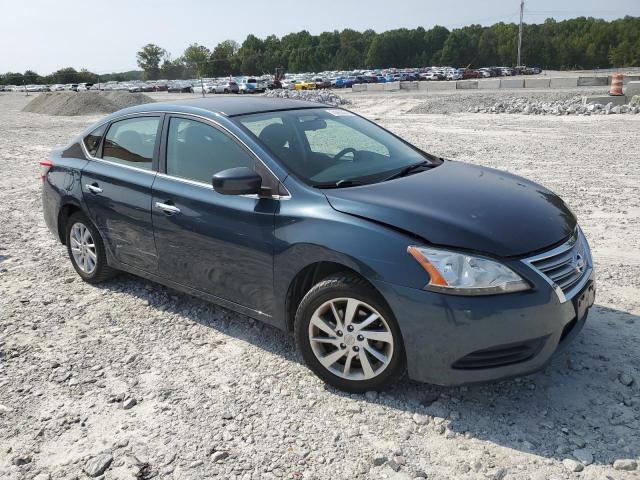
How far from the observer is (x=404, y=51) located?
149875 mm

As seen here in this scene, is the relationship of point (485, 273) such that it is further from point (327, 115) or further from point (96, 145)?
point (96, 145)

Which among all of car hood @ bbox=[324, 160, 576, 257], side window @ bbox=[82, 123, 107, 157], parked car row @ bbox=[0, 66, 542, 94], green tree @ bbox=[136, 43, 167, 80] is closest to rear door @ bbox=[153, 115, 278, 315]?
car hood @ bbox=[324, 160, 576, 257]

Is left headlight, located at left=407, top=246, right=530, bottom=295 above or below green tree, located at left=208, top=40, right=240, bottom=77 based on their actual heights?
below

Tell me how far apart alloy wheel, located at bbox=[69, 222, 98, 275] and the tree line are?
393ft

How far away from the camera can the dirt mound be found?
30.5m

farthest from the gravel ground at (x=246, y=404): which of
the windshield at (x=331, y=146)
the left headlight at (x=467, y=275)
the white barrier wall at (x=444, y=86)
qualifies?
the white barrier wall at (x=444, y=86)

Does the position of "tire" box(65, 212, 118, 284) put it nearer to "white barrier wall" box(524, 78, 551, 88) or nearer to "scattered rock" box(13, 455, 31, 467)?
"scattered rock" box(13, 455, 31, 467)

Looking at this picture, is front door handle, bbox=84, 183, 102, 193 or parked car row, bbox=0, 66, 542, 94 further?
parked car row, bbox=0, 66, 542, 94

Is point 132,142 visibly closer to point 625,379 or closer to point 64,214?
point 64,214

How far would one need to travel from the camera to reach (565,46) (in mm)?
126250

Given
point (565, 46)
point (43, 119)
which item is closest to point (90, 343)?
point (43, 119)

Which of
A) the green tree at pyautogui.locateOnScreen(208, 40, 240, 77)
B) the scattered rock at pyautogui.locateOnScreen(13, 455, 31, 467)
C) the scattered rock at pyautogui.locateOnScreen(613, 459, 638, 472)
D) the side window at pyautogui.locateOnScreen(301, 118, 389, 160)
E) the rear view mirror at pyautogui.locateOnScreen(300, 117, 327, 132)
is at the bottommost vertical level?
the scattered rock at pyautogui.locateOnScreen(13, 455, 31, 467)

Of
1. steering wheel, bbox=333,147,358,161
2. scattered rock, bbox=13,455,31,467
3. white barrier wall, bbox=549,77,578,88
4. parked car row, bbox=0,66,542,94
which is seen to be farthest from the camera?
parked car row, bbox=0,66,542,94

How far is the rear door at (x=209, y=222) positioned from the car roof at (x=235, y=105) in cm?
19
